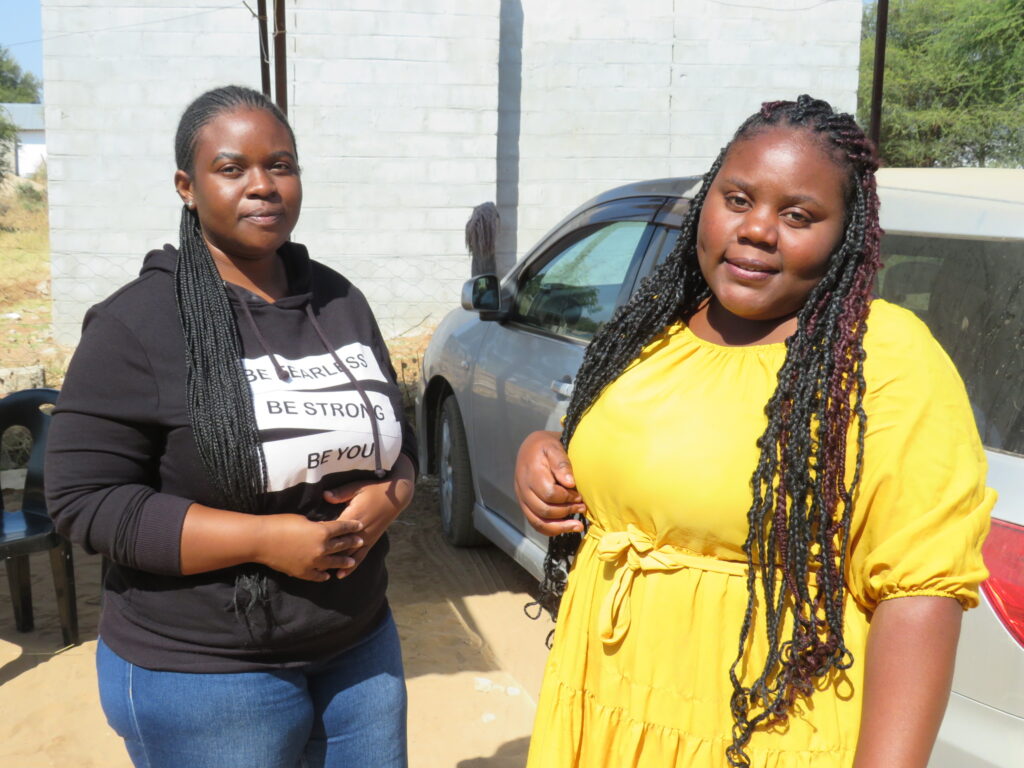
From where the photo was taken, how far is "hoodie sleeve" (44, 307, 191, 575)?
169 cm

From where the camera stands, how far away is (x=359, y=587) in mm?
1944

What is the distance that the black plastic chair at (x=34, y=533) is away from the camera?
4238 millimetres

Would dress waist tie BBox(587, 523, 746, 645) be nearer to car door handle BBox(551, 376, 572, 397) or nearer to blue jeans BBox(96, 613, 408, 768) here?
blue jeans BBox(96, 613, 408, 768)

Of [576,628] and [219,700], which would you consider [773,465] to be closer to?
[576,628]

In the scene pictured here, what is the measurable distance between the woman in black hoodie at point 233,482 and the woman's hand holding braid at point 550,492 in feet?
1.00

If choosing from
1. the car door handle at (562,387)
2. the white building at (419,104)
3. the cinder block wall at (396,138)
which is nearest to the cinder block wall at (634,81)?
the white building at (419,104)

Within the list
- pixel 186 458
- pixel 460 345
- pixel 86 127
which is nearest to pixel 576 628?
pixel 186 458

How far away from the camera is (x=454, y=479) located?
17.1 feet

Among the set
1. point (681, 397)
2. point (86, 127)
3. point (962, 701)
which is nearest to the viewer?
point (681, 397)

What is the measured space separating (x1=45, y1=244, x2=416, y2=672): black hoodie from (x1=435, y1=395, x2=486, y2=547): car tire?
124 inches

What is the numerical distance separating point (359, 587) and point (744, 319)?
2.95ft

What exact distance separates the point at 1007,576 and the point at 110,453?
5.73 feet

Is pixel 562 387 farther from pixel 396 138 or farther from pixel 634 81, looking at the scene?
pixel 634 81

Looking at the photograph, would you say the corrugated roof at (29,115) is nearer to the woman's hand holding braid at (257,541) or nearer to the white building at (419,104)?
the white building at (419,104)
